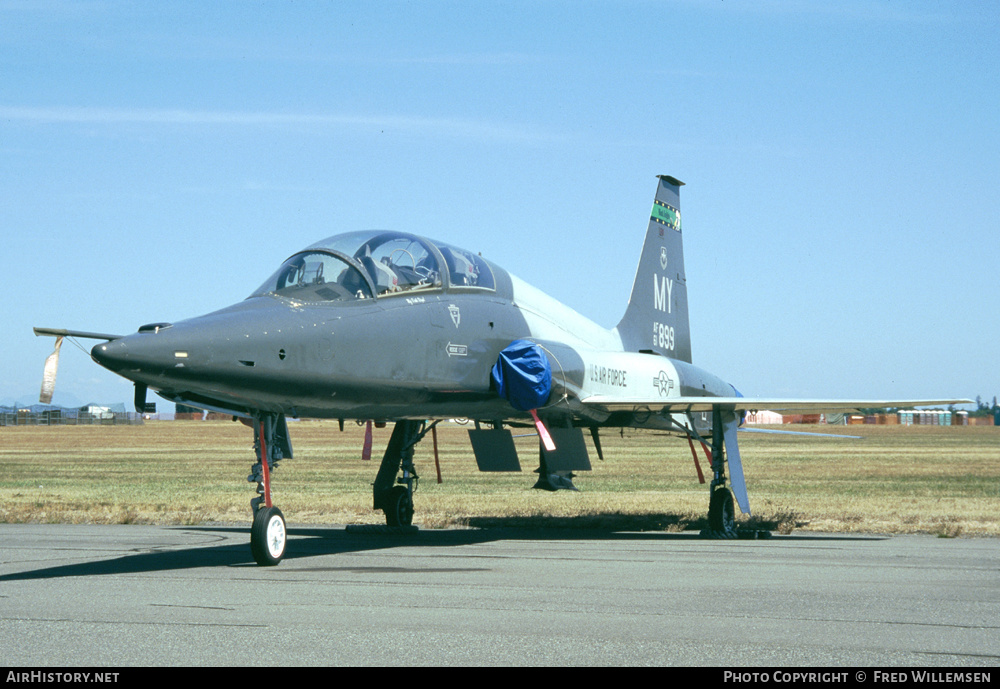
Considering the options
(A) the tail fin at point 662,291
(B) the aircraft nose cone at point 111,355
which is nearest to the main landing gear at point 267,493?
(B) the aircraft nose cone at point 111,355

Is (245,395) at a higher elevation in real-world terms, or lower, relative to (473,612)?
higher

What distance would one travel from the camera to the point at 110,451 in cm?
5744

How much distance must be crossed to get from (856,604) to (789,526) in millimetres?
9368

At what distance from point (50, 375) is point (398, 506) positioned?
7.69 metres

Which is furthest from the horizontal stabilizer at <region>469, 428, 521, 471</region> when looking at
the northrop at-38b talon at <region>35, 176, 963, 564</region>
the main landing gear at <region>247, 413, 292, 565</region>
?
the main landing gear at <region>247, 413, 292, 565</region>

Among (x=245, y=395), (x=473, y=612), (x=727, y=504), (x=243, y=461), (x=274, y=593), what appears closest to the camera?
(x=473, y=612)

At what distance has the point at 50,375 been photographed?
36.1 ft

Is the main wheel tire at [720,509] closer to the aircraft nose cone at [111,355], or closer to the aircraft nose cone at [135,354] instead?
the aircraft nose cone at [135,354]

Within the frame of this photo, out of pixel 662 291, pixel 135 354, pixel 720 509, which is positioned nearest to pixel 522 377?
pixel 720 509

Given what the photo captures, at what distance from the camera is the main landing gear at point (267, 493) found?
11.9 meters

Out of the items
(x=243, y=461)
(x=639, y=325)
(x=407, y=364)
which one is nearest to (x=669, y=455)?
(x=243, y=461)

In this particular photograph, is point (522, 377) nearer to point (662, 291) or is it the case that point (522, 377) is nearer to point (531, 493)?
point (662, 291)

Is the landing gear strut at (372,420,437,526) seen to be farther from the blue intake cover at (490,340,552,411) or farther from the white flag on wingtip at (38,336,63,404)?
the white flag on wingtip at (38,336,63,404)
